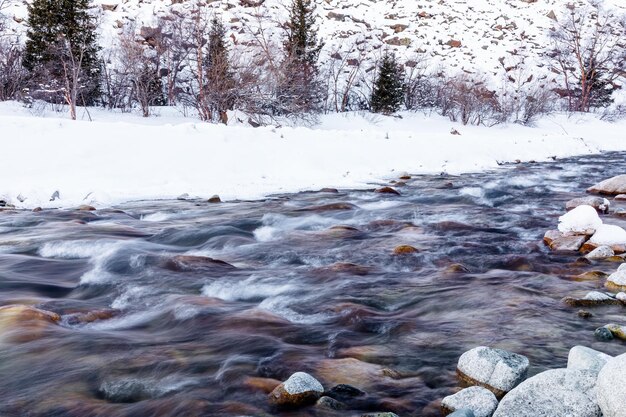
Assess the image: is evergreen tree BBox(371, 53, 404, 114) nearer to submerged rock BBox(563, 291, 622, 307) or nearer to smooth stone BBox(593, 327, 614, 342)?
submerged rock BBox(563, 291, 622, 307)

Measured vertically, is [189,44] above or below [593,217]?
above

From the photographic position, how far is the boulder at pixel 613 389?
5.17 ft

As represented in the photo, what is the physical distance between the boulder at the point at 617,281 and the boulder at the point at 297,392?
92.6 inches

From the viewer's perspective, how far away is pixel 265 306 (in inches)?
136

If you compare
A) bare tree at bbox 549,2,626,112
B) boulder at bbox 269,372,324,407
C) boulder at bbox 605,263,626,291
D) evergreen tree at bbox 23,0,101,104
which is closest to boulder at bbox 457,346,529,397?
boulder at bbox 269,372,324,407

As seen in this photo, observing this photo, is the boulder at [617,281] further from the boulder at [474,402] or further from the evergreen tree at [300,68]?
the evergreen tree at [300,68]

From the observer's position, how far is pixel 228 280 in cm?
399

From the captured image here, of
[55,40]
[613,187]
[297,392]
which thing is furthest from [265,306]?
[55,40]

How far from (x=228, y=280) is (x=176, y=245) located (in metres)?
1.64

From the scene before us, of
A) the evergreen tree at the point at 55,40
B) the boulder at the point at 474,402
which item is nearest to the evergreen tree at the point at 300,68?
the evergreen tree at the point at 55,40

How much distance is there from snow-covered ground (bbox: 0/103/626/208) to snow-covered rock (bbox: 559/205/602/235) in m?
4.71

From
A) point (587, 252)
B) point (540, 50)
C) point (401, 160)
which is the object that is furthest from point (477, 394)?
point (540, 50)

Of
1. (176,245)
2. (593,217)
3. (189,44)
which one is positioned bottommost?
(176,245)

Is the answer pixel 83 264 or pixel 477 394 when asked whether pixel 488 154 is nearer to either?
pixel 83 264
